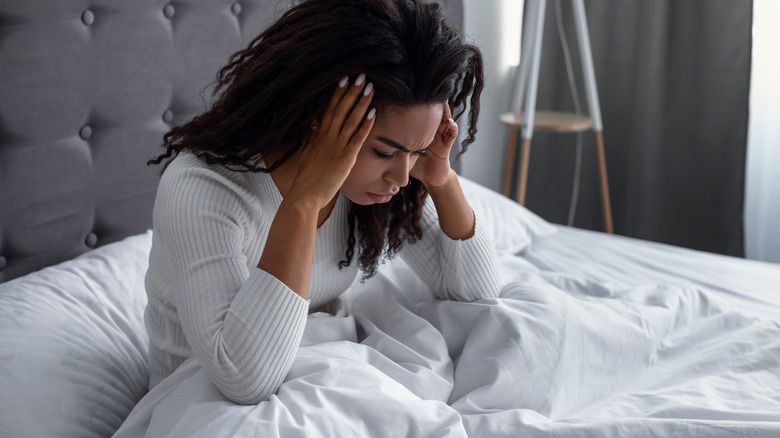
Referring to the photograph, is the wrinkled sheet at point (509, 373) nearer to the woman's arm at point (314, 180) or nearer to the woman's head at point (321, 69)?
the woman's arm at point (314, 180)

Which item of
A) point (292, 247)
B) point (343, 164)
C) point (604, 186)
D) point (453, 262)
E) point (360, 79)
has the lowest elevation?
point (604, 186)

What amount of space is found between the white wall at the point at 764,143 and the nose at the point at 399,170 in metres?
1.77

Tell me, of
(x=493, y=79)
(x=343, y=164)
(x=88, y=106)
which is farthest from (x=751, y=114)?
(x=88, y=106)

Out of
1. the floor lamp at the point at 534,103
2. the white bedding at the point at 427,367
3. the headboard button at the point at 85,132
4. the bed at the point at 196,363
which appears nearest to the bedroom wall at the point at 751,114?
the floor lamp at the point at 534,103

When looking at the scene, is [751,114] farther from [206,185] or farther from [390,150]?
[206,185]

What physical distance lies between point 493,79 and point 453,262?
5.26 feet

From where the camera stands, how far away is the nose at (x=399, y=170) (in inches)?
41.3

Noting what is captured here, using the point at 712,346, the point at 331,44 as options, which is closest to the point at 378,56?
the point at 331,44

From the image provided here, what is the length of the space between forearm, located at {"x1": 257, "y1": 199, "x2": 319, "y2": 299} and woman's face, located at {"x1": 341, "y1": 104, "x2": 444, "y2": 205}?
11cm

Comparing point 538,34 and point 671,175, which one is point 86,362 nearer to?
point 538,34

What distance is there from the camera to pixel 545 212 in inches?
113

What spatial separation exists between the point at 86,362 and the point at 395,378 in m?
0.46

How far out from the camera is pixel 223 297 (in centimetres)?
96

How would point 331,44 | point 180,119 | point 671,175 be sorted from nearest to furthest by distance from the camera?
1. point 331,44
2. point 180,119
3. point 671,175
